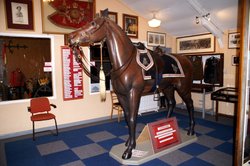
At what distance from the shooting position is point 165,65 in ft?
11.2

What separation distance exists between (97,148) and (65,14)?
315cm

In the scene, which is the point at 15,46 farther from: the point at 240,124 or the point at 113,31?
the point at 240,124

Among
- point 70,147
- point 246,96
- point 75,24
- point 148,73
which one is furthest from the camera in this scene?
point 75,24

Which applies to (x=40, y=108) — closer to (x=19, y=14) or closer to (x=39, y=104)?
(x=39, y=104)

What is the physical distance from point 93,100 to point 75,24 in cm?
201

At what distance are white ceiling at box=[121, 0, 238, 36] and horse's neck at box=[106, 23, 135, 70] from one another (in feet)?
8.09

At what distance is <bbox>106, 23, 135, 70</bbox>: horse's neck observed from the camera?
2.58 m

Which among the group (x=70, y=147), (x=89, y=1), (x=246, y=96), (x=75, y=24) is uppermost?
(x=89, y=1)

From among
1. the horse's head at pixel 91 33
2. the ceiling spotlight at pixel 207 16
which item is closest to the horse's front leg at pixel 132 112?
the horse's head at pixel 91 33

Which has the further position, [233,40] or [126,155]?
[233,40]

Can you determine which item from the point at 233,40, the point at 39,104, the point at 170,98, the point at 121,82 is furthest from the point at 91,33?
the point at 233,40

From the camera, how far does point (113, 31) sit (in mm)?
2572

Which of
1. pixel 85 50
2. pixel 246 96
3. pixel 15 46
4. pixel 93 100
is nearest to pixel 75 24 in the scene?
pixel 85 50

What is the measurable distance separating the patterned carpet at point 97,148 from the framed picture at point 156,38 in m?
2.84
